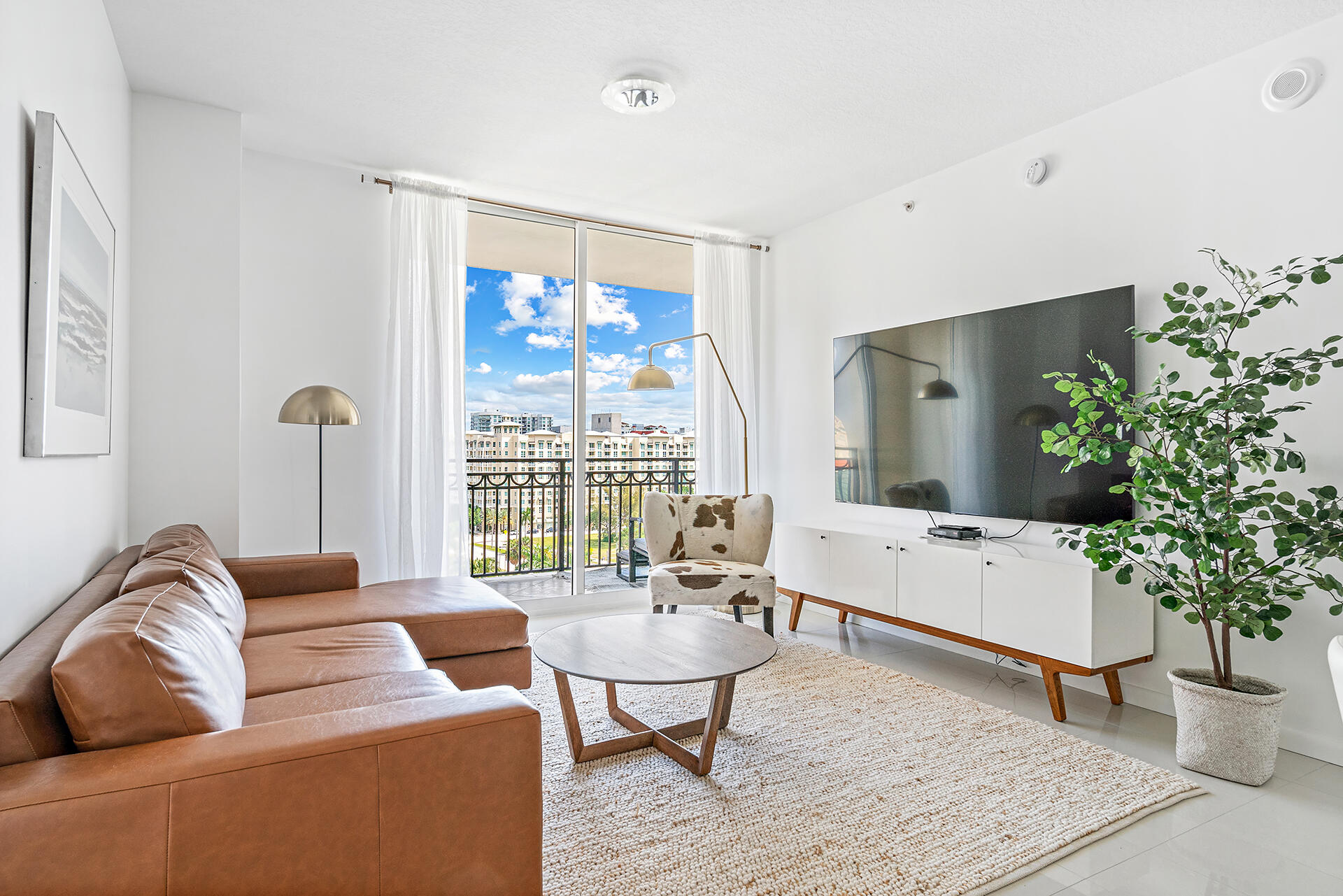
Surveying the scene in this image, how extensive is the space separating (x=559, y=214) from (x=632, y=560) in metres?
2.44

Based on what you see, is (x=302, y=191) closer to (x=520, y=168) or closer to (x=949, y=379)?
(x=520, y=168)

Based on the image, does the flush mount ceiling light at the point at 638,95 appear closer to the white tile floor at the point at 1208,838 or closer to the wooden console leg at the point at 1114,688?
the white tile floor at the point at 1208,838

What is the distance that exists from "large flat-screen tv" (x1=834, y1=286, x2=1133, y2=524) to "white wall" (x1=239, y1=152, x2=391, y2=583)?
2.79 m

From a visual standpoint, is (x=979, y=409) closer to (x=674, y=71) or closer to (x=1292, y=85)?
(x=1292, y=85)

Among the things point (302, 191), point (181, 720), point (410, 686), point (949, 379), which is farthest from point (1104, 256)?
point (302, 191)

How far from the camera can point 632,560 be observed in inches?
209

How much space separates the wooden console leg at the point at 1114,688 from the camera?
3074 mm

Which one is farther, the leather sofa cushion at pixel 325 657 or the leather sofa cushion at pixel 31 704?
the leather sofa cushion at pixel 325 657

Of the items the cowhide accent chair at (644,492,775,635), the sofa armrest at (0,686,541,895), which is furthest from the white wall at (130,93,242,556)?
the sofa armrest at (0,686,541,895)

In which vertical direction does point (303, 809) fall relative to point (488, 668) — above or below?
above

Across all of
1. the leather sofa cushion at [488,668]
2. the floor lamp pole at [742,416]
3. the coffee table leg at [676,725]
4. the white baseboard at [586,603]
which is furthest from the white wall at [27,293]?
the floor lamp pole at [742,416]

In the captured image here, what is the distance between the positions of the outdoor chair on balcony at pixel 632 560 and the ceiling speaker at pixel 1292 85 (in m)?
3.94

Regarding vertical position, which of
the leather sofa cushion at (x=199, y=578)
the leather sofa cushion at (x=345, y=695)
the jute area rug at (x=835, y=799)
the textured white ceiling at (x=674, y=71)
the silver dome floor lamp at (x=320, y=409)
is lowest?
the jute area rug at (x=835, y=799)

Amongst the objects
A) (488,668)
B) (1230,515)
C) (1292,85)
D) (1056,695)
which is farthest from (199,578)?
(1292,85)
